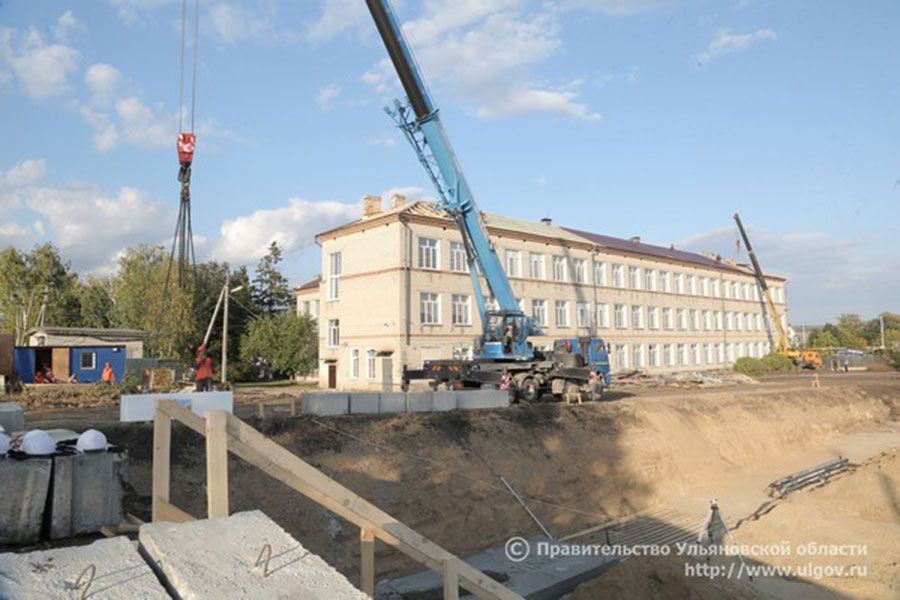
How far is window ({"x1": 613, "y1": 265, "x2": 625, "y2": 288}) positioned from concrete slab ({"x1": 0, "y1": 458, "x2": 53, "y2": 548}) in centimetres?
4486

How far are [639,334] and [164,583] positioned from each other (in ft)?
160

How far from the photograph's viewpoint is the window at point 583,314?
43.2m

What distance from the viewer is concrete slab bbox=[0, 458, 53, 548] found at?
16.8 ft

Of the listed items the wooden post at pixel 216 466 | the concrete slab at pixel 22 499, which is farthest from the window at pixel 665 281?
the wooden post at pixel 216 466

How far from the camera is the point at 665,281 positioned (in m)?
53.0

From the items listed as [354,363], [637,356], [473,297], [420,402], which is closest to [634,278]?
[637,356]

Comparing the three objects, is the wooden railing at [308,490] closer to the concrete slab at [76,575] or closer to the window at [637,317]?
the concrete slab at [76,575]

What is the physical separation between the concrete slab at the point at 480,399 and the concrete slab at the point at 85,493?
13.6 m

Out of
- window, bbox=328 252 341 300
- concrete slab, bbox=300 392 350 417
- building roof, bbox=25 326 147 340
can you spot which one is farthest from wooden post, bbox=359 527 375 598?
building roof, bbox=25 326 147 340

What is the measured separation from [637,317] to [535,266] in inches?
517

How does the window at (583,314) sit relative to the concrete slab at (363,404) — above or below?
above

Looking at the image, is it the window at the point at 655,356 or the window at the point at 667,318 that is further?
the window at the point at 667,318

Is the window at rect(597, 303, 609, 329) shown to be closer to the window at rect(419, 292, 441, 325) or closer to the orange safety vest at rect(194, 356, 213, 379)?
the window at rect(419, 292, 441, 325)

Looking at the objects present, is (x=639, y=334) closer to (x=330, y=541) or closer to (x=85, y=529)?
(x=330, y=541)
